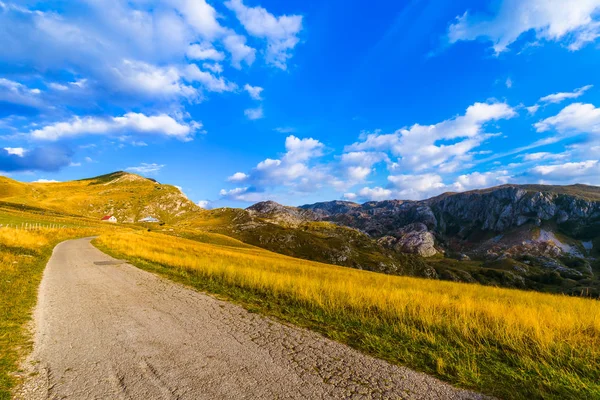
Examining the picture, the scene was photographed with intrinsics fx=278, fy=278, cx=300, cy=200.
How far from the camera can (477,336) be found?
726 cm

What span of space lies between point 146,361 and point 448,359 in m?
6.29

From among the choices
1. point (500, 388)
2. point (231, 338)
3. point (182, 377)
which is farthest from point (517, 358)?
point (182, 377)

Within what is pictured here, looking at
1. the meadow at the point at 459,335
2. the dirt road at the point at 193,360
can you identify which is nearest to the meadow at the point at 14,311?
the dirt road at the point at 193,360

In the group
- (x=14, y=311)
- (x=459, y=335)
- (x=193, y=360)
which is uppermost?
(x=14, y=311)

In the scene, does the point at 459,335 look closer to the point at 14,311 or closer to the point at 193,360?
the point at 193,360

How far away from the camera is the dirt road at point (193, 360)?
4.64 metres


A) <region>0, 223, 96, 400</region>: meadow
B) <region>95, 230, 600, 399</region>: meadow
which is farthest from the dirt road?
<region>95, 230, 600, 399</region>: meadow

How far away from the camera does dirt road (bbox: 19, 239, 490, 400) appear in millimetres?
4645

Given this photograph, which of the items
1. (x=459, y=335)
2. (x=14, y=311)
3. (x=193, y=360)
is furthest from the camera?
(x=14, y=311)

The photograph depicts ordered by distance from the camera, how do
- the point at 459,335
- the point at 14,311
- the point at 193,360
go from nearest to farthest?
the point at 193,360 < the point at 459,335 < the point at 14,311

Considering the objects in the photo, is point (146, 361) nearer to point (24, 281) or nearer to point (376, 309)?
point (376, 309)

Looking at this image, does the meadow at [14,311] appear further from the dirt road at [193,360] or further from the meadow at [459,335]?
the meadow at [459,335]

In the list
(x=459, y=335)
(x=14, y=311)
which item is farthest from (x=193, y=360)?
(x=14, y=311)

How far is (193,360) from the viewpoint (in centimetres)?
574
